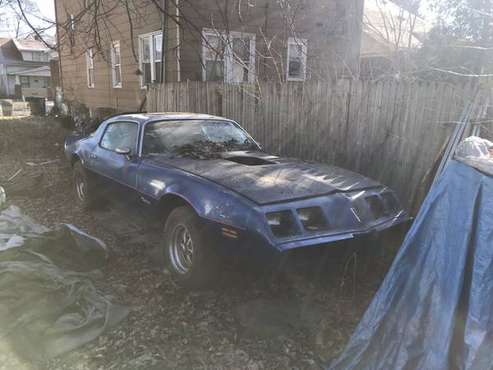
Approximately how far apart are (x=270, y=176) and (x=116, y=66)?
1175 cm

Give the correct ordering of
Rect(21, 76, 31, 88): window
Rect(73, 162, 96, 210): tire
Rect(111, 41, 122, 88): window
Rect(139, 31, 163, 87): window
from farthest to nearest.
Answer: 1. Rect(21, 76, 31, 88): window
2. Rect(111, 41, 122, 88): window
3. Rect(139, 31, 163, 87): window
4. Rect(73, 162, 96, 210): tire

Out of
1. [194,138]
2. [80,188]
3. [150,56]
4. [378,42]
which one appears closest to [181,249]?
[194,138]

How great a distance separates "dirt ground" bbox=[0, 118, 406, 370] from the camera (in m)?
2.71

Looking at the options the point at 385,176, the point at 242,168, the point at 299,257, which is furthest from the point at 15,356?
the point at 385,176

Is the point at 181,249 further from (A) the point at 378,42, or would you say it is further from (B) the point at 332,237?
(A) the point at 378,42

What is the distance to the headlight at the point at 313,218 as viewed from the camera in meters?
3.15

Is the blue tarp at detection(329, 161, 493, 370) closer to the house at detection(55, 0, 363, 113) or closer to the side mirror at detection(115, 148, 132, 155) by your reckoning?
the side mirror at detection(115, 148, 132, 155)

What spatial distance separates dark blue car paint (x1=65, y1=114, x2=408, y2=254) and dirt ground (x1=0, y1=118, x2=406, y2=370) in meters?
0.19

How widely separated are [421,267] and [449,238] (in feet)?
0.77

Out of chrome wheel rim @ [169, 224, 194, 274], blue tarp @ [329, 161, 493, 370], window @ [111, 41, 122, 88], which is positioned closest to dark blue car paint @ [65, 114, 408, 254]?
chrome wheel rim @ [169, 224, 194, 274]

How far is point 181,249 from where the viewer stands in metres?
3.60

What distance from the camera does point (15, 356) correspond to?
2.62m

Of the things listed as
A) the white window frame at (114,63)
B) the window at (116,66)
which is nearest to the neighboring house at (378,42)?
the white window frame at (114,63)

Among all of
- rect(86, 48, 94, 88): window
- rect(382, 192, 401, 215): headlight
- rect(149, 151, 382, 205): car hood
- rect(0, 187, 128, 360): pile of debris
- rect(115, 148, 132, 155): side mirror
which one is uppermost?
rect(86, 48, 94, 88): window
